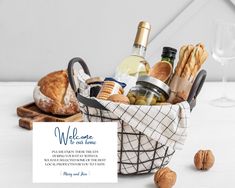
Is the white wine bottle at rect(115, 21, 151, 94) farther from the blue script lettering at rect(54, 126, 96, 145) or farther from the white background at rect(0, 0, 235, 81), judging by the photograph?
the white background at rect(0, 0, 235, 81)

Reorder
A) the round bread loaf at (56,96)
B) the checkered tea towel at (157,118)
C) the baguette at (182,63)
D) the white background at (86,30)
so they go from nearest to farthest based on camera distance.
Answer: the checkered tea towel at (157,118)
the baguette at (182,63)
the round bread loaf at (56,96)
the white background at (86,30)

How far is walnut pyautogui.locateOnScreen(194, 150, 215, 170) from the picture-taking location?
1.09m

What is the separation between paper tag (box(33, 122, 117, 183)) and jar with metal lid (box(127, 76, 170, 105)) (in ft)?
0.28

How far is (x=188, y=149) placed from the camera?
1.21m

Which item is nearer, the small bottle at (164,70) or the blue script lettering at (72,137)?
the blue script lettering at (72,137)

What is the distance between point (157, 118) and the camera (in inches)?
38.7

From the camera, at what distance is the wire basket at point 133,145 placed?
99cm

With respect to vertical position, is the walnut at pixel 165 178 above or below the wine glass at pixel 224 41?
below

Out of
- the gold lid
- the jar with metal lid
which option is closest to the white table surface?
the jar with metal lid

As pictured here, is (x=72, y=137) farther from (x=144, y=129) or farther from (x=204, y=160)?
(x=204, y=160)

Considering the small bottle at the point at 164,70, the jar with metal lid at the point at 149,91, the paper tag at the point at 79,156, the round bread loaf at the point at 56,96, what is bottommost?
the paper tag at the point at 79,156

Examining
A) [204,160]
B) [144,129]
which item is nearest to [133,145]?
[144,129]

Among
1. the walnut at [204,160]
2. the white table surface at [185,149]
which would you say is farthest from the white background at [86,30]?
the walnut at [204,160]

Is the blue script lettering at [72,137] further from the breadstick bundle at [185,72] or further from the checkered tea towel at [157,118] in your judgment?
the breadstick bundle at [185,72]
